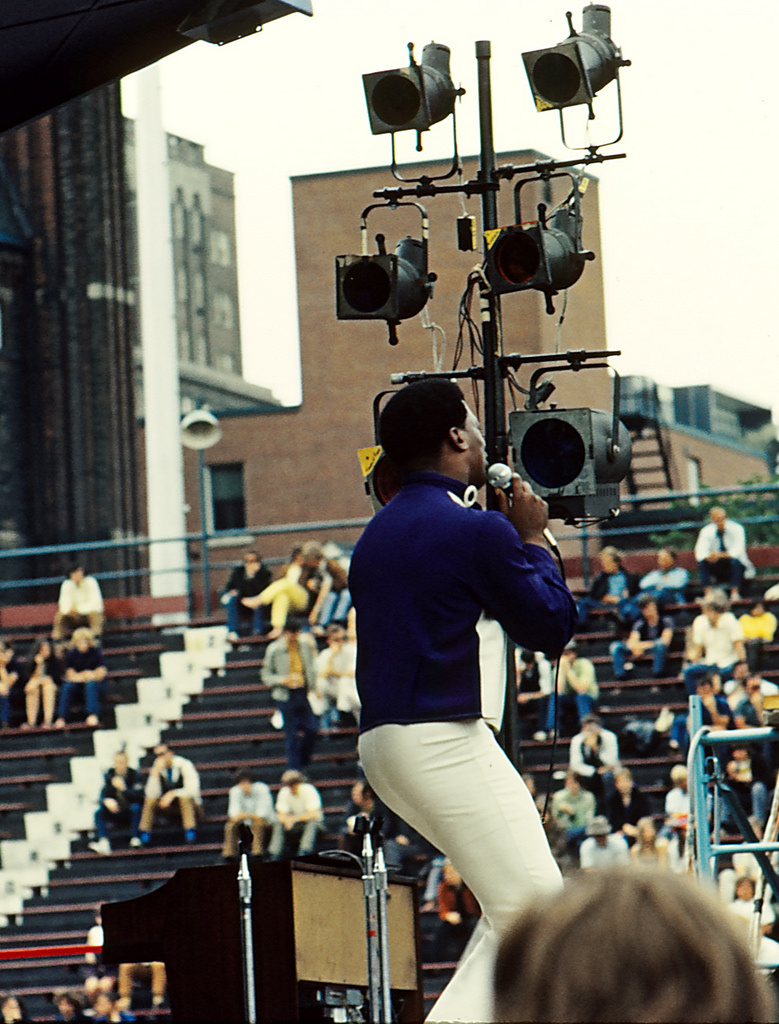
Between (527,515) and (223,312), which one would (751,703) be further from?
(223,312)

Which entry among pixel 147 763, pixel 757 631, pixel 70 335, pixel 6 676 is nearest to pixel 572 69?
pixel 757 631

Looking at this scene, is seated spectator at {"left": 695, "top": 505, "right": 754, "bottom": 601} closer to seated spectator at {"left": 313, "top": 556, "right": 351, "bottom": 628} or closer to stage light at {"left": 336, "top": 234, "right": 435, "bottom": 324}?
seated spectator at {"left": 313, "top": 556, "right": 351, "bottom": 628}

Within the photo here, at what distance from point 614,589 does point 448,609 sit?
14.6 m

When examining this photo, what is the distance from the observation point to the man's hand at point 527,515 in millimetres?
4055

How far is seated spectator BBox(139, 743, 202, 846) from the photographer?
17.5 metres

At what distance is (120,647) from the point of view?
2170 cm

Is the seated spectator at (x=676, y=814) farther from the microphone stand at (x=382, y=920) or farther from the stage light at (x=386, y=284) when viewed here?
the microphone stand at (x=382, y=920)

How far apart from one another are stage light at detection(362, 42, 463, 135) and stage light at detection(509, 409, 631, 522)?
1343 millimetres

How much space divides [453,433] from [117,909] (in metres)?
1.69

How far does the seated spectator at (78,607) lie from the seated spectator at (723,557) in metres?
6.79

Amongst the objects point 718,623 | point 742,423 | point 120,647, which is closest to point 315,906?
point 718,623

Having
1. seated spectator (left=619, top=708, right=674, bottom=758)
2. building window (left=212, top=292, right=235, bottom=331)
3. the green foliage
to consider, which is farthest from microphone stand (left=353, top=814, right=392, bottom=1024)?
building window (left=212, top=292, right=235, bottom=331)

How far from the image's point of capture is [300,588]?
62.5 ft

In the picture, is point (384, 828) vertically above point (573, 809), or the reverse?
point (573, 809)
